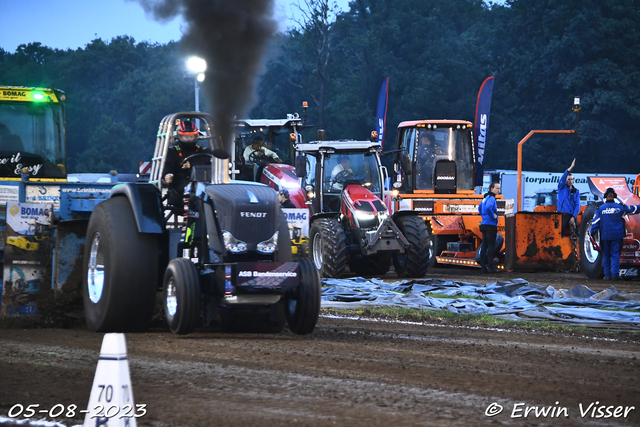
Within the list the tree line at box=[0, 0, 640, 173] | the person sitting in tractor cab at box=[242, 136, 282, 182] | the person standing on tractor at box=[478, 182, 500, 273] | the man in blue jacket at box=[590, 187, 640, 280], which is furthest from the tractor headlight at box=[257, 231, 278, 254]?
the tree line at box=[0, 0, 640, 173]

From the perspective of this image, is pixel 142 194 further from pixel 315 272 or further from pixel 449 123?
pixel 449 123

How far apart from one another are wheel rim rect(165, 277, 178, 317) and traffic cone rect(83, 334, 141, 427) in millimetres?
3753

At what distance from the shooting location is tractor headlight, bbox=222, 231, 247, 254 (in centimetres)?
830

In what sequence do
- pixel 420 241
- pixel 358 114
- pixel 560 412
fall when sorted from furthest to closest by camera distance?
pixel 358 114 → pixel 420 241 → pixel 560 412

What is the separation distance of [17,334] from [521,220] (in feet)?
40.8

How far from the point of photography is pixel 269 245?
849 cm

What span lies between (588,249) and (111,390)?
14956mm

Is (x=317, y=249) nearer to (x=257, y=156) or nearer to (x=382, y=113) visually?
(x=257, y=156)

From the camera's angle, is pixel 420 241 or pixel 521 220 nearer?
pixel 420 241

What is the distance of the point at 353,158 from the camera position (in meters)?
18.1

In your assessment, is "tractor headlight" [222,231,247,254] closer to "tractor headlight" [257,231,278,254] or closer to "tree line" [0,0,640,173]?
"tractor headlight" [257,231,278,254]

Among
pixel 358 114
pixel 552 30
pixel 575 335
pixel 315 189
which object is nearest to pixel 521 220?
pixel 315 189

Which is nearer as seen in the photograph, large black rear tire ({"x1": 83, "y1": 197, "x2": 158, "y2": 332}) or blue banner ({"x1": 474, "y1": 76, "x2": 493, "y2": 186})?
large black rear tire ({"x1": 83, "y1": 197, "x2": 158, "y2": 332})

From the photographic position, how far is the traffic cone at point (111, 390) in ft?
14.5
